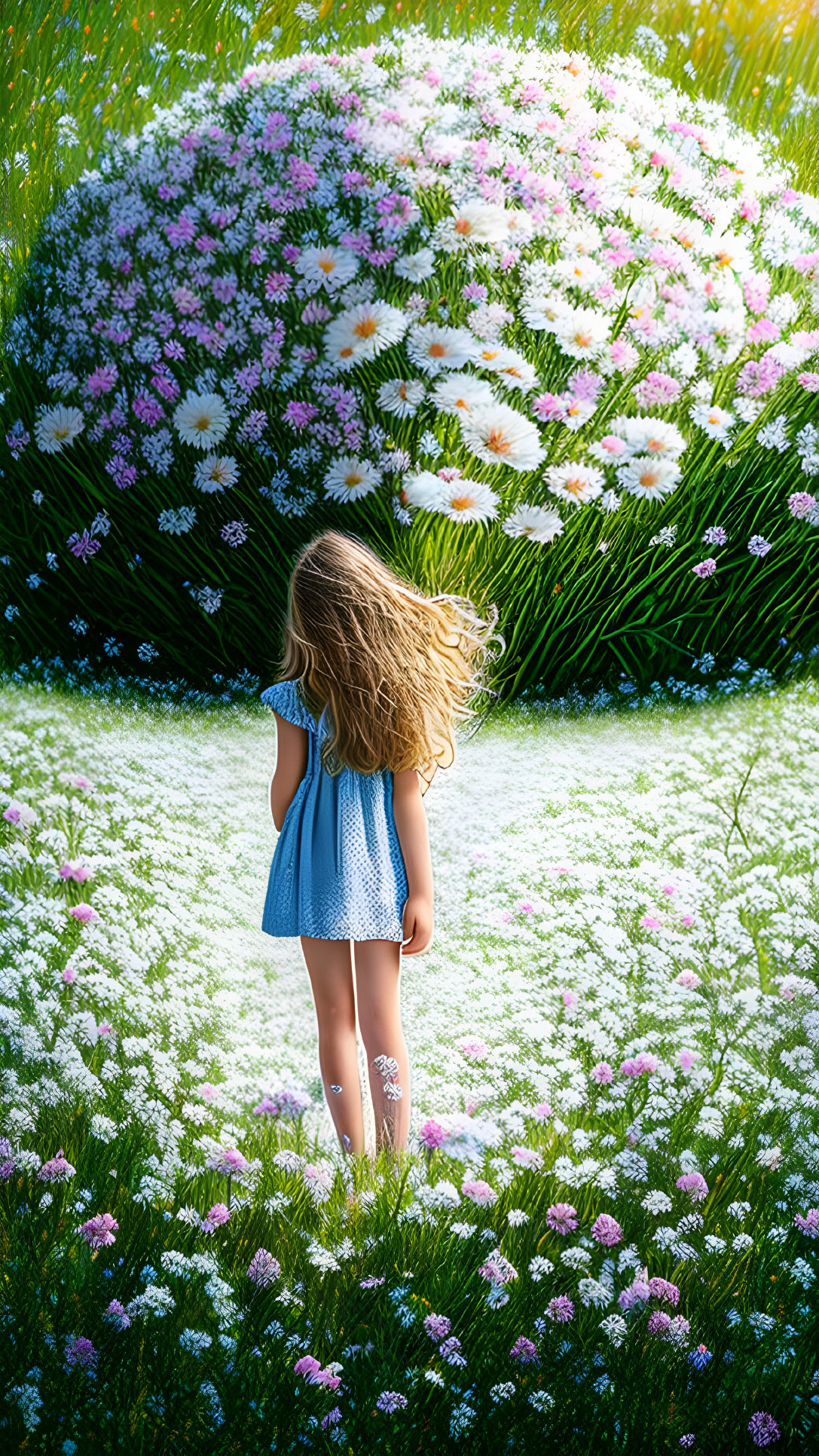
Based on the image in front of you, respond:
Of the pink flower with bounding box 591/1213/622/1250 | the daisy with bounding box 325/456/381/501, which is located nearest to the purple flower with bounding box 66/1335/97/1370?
the pink flower with bounding box 591/1213/622/1250

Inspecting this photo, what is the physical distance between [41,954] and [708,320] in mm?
2473

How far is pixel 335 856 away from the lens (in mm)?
2258

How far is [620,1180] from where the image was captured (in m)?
2.38

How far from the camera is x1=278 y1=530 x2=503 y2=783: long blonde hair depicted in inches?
89.0

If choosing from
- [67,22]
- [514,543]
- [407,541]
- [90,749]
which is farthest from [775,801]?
[67,22]

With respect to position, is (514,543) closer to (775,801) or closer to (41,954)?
(775,801)

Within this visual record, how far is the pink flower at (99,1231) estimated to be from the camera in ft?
7.29

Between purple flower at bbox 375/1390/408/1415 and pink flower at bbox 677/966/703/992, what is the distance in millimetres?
1168

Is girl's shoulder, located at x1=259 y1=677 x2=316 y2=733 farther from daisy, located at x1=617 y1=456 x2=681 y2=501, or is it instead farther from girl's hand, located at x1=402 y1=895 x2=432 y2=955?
daisy, located at x1=617 y1=456 x2=681 y2=501

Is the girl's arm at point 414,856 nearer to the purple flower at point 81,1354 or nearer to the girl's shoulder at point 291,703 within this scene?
the girl's shoulder at point 291,703

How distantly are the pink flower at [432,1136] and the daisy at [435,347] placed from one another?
6.12 feet

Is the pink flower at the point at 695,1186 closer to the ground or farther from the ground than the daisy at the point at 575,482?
closer to the ground

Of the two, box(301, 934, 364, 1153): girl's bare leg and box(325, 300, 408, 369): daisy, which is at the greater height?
box(325, 300, 408, 369): daisy


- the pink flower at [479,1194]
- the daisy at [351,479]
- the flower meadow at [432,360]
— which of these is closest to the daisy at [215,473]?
the flower meadow at [432,360]
